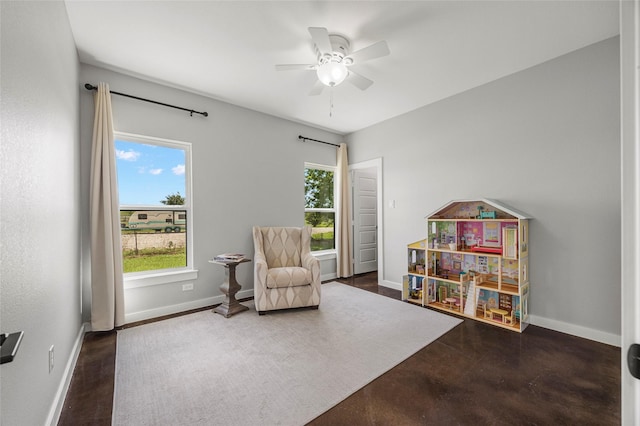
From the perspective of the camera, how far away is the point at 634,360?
55 centimetres

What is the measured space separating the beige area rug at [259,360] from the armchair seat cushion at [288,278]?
1.14 feet

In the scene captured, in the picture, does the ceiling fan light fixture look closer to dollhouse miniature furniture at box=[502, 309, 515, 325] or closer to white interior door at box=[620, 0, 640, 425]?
white interior door at box=[620, 0, 640, 425]

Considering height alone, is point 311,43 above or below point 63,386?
above

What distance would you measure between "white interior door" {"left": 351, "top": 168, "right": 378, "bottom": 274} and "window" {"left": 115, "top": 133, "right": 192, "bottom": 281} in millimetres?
2904

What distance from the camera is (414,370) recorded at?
2.05 meters

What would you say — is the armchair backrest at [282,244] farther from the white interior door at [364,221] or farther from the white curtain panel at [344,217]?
the white interior door at [364,221]

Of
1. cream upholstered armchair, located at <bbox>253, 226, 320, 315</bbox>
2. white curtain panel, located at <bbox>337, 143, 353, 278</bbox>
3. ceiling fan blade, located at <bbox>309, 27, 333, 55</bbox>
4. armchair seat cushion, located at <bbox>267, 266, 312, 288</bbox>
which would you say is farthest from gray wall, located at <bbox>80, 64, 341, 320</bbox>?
ceiling fan blade, located at <bbox>309, 27, 333, 55</bbox>

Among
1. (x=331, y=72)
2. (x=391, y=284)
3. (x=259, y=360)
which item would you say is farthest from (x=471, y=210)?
(x=259, y=360)

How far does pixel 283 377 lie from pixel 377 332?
1098 millimetres

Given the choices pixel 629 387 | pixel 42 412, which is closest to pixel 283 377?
pixel 42 412

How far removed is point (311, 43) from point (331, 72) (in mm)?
334

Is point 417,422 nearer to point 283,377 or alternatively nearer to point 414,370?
point 414,370

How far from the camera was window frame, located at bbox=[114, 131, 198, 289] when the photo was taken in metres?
3.01

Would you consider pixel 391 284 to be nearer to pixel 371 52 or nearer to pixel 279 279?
pixel 279 279
